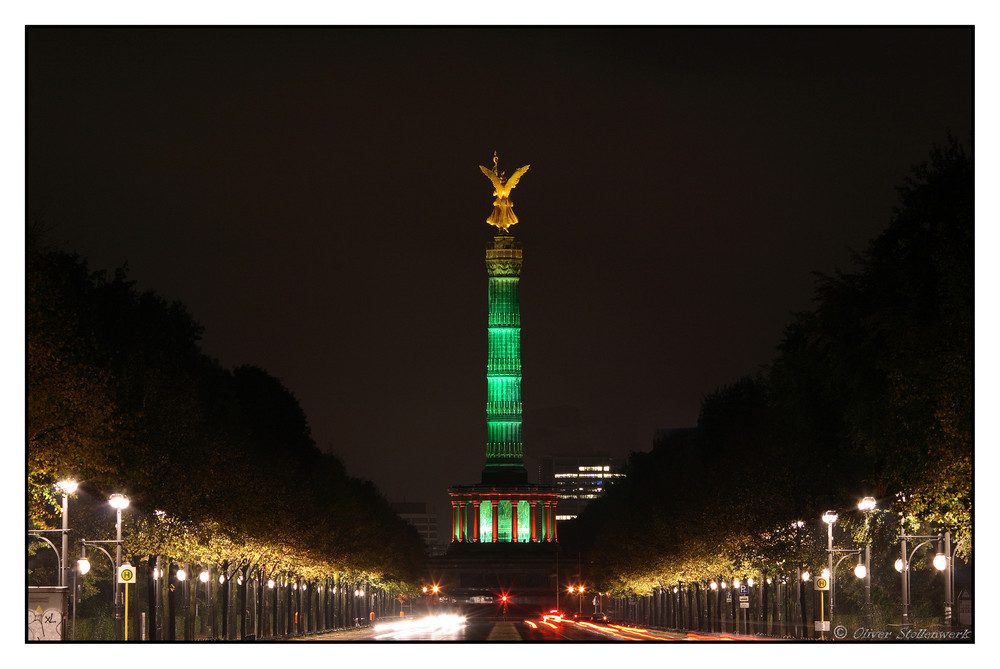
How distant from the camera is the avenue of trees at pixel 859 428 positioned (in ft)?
135

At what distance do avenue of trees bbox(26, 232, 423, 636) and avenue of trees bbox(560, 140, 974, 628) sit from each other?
21930 millimetres

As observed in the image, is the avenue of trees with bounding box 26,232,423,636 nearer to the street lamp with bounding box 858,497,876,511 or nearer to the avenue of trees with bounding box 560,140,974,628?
the avenue of trees with bounding box 560,140,974,628

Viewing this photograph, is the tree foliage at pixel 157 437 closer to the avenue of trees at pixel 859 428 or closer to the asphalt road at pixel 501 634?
the asphalt road at pixel 501 634

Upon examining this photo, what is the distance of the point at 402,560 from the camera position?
15825 centimetres

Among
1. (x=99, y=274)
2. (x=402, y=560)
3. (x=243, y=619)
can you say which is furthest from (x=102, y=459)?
(x=402, y=560)

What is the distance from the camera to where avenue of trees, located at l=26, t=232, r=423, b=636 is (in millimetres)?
41219

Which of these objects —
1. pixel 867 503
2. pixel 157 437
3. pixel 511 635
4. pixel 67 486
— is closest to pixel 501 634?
pixel 511 635

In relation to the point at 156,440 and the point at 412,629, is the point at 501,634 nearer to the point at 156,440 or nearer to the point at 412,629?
the point at 412,629

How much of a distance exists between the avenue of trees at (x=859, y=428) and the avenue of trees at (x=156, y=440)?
21930mm

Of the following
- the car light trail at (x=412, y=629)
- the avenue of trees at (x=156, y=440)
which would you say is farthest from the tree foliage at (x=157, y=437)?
the car light trail at (x=412, y=629)

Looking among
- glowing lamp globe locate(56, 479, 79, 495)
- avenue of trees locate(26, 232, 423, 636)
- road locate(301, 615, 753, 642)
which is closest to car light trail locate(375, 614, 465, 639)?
road locate(301, 615, 753, 642)

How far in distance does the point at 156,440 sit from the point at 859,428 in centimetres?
2604

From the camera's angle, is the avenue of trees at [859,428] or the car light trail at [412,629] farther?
the car light trail at [412,629]
